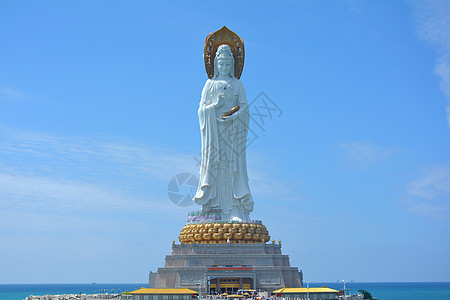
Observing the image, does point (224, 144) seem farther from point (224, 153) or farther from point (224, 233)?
point (224, 233)

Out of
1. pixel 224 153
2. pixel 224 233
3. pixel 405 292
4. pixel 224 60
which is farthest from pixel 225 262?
pixel 405 292

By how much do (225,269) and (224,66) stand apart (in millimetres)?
13228

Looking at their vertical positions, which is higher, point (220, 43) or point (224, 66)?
point (220, 43)

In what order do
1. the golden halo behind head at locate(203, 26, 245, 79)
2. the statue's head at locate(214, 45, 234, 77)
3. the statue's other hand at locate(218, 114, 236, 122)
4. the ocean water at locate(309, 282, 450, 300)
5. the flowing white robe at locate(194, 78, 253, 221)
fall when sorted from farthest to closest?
the ocean water at locate(309, 282, 450, 300) < the golden halo behind head at locate(203, 26, 245, 79) < the statue's head at locate(214, 45, 234, 77) < the statue's other hand at locate(218, 114, 236, 122) < the flowing white robe at locate(194, 78, 253, 221)

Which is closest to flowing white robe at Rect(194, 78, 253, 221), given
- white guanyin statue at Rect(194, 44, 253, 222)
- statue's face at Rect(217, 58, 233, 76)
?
white guanyin statue at Rect(194, 44, 253, 222)

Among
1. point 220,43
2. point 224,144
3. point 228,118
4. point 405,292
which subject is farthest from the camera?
point 405,292

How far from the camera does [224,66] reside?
37.0 metres

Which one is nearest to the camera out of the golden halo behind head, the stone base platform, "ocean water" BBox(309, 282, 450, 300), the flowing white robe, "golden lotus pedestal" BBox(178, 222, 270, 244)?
the stone base platform

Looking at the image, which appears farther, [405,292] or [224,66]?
[405,292]

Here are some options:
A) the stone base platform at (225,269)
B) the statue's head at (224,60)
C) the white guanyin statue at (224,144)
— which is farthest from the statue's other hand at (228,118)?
the stone base platform at (225,269)

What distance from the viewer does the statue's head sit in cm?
3691

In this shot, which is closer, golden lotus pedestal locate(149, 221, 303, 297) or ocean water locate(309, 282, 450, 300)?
golden lotus pedestal locate(149, 221, 303, 297)

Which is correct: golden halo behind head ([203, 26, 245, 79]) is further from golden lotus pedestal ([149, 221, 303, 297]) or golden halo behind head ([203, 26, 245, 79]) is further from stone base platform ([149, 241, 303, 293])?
stone base platform ([149, 241, 303, 293])

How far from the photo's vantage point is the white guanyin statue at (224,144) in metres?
35.4
